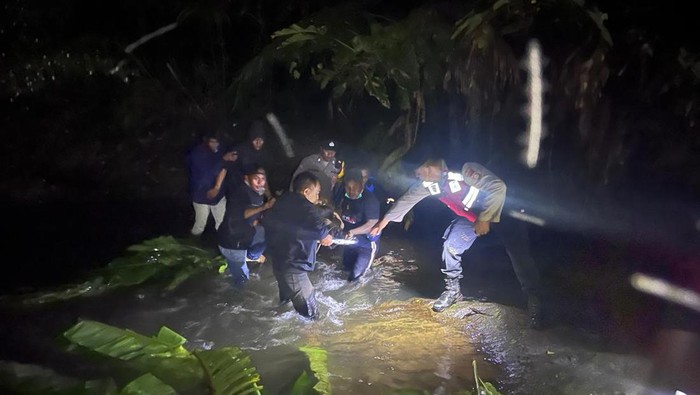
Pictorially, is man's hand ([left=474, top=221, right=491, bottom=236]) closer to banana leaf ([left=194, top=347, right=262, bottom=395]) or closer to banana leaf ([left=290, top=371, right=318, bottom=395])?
banana leaf ([left=290, top=371, right=318, bottom=395])

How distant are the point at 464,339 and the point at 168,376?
2931 mm

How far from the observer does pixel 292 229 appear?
5531mm

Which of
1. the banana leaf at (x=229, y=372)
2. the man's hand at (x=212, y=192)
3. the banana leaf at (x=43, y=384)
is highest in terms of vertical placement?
the man's hand at (x=212, y=192)

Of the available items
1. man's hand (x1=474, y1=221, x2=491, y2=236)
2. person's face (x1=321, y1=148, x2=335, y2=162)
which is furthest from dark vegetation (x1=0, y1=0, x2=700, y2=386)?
man's hand (x1=474, y1=221, x2=491, y2=236)

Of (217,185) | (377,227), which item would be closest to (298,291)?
(377,227)

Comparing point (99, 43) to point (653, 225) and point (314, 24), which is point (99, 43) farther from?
point (653, 225)

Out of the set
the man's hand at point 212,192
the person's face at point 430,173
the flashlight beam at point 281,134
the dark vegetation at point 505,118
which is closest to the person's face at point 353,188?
the dark vegetation at point 505,118

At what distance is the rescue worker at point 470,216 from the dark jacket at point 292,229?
142 cm

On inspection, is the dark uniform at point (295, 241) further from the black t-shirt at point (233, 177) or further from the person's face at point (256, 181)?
the black t-shirt at point (233, 177)

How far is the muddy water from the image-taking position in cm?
500

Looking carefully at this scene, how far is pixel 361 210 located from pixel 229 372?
2925 millimetres

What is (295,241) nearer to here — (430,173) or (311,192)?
(311,192)

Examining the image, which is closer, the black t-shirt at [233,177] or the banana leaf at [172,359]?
the banana leaf at [172,359]

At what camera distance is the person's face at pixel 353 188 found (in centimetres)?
679
